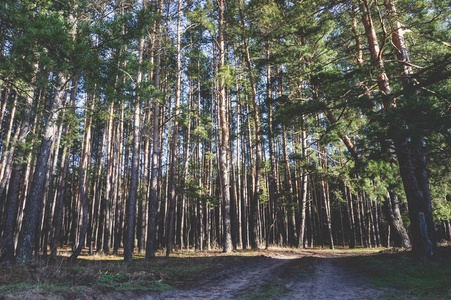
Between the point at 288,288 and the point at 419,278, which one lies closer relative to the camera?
the point at 288,288

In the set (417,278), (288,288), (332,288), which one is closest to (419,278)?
(417,278)

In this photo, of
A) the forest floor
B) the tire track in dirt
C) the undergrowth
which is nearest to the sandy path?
the forest floor

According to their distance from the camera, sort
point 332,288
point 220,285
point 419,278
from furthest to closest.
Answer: point 220,285 → point 419,278 → point 332,288

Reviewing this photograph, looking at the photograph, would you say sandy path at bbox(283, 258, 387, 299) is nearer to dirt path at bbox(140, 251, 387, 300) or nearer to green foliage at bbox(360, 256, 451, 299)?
dirt path at bbox(140, 251, 387, 300)

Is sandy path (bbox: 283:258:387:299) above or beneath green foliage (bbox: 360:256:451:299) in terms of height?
beneath

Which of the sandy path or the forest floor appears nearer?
the forest floor

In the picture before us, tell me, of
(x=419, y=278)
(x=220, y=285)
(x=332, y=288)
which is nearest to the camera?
(x=332, y=288)

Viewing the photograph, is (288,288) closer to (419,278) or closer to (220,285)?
(220,285)

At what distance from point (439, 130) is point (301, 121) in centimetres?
419

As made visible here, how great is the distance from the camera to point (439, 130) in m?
5.89

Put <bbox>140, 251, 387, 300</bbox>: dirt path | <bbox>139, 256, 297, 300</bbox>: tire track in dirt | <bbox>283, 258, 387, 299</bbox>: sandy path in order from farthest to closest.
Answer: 1. <bbox>139, 256, 297, 300</bbox>: tire track in dirt
2. <bbox>140, 251, 387, 300</bbox>: dirt path
3. <bbox>283, 258, 387, 299</bbox>: sandy path

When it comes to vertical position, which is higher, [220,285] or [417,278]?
[417,278]

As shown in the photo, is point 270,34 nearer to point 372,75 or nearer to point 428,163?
point 372,75

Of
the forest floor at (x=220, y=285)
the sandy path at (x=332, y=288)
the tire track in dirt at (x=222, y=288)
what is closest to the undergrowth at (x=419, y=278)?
the forest floor at (x=220, y=285)
